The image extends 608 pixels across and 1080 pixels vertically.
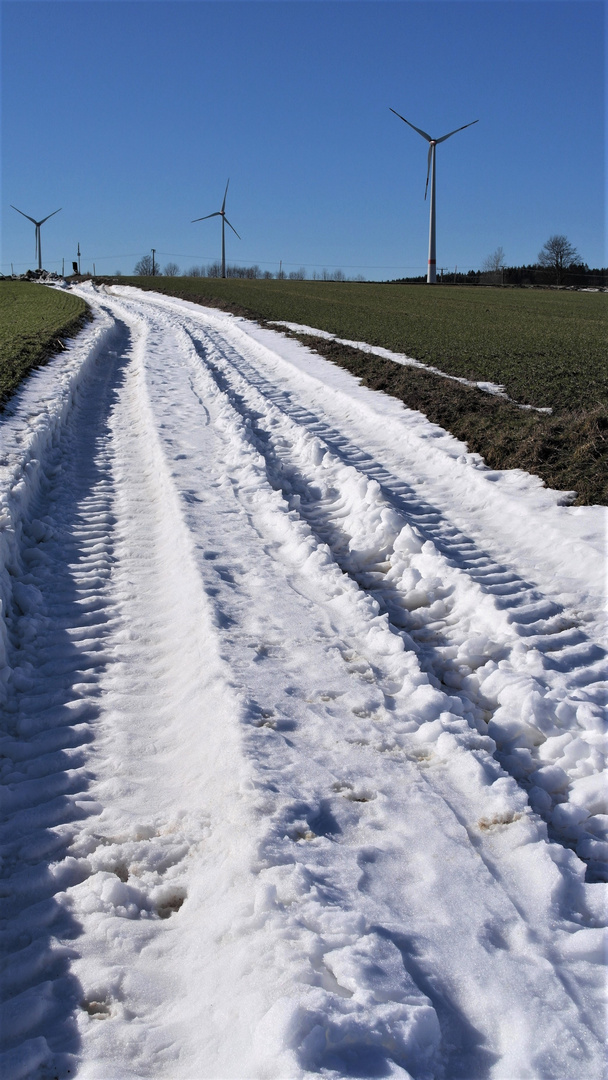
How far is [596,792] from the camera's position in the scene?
350 centimetres

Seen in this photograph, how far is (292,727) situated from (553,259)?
113 m

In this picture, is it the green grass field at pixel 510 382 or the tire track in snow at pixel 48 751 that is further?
the green grass field at pixel 510 382

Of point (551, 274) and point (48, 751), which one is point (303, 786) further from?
point (551, 274)

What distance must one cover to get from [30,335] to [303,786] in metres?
19.6

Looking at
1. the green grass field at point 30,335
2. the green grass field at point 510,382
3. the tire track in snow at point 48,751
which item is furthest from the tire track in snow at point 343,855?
the green grass field at point 30,335

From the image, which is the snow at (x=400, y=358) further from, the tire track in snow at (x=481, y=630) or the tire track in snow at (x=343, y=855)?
the tire track in snow at (x=343, y=855)

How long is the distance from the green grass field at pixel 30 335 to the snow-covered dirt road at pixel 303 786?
22.4 ft

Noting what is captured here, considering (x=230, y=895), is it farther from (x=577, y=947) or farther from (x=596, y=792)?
(x=596, y=792)

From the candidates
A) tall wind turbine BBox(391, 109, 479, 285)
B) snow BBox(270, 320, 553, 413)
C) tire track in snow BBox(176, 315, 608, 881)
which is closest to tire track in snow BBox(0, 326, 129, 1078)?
tire track in snow BBox(176, 315, 608, 881)

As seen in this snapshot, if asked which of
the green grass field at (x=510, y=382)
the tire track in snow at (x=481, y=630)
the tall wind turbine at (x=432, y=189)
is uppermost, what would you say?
the tall wind turbine at (x=432, y=189)

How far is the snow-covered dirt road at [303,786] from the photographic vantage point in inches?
96.0

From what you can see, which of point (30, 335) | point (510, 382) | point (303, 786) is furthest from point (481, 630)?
point (30, 335)

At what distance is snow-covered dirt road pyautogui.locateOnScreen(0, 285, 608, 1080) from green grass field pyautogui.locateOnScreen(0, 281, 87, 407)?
6838 millimetres

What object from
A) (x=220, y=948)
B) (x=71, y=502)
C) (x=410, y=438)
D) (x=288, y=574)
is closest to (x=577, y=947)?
(x=220, y=948)
